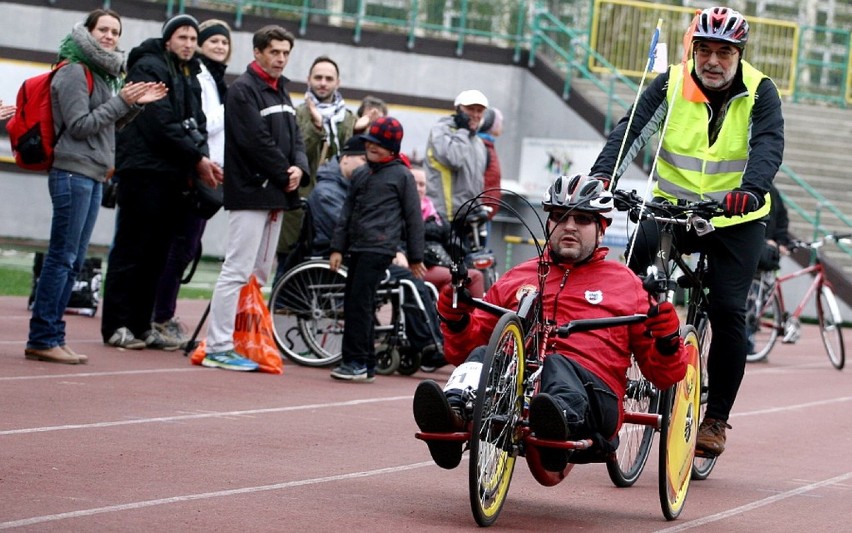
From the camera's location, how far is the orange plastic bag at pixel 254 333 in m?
12.1

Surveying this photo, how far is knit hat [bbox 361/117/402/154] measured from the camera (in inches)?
469

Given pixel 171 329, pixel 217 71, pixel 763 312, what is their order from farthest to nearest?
pixel 763 312 < pixel 171 329 < pixel 217 71

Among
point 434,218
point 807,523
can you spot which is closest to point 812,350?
point 434,218

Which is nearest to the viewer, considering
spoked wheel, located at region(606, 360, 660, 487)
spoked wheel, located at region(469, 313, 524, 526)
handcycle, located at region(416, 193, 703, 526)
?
spoked wheel, located at region(469, 313, 524, 526)

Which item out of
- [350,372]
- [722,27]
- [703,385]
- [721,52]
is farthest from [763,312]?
[722,27]

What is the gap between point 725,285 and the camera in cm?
830

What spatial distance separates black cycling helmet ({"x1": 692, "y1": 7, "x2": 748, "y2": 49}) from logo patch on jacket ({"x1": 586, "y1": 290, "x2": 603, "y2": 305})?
5.35ft

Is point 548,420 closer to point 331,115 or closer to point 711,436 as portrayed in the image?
point 711,436

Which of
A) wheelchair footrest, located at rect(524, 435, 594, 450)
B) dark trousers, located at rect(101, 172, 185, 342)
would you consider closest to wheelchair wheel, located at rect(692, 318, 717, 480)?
wheelchair footrest, located at rect(524, 435, 594, 450)

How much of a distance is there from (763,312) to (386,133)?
7.39 m

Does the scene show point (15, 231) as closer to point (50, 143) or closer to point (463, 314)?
point (50, 143)

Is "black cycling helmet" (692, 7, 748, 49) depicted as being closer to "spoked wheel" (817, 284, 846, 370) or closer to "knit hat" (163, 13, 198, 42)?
"knit hat" (163, 13, 198, 42)

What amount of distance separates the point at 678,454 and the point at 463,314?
1273mm

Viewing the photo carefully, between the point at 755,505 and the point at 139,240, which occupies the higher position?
the point at 139,240
